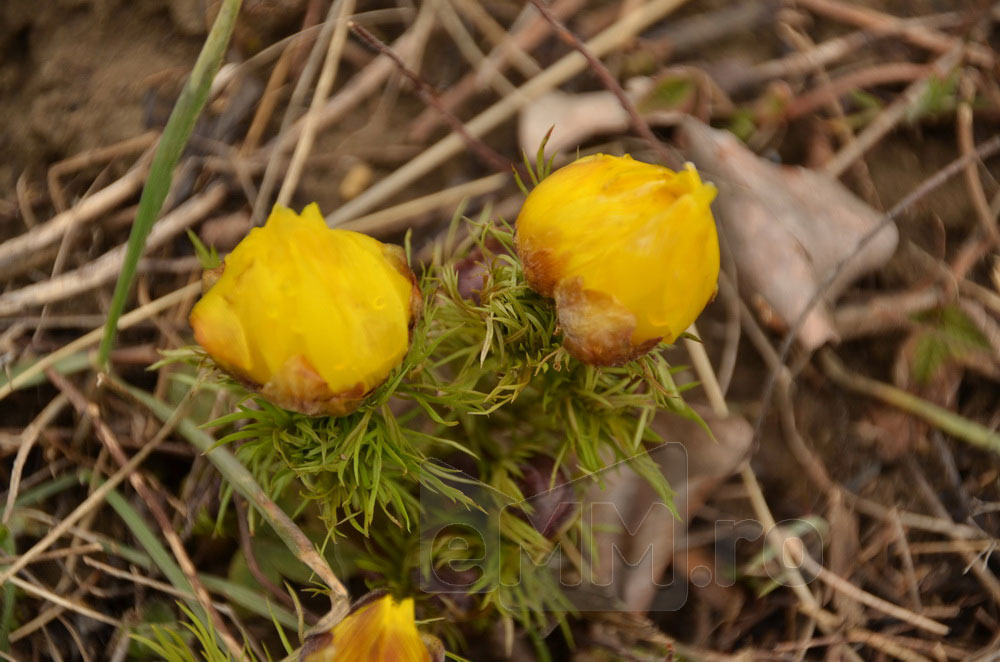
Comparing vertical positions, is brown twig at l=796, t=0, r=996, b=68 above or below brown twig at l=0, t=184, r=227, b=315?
above

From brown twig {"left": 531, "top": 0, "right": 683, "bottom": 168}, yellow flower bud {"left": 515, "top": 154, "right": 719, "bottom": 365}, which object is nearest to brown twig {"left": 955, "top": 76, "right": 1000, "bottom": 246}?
brown twig {"left": 531, "top": 0, "right": 683, "bottom": 168}

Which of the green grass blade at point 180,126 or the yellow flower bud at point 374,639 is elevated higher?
the green grass blade at point 180,126

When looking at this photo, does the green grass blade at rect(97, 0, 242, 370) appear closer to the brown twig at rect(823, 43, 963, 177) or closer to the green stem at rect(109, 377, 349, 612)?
the green stem at rect(109, 377, 349, 612)

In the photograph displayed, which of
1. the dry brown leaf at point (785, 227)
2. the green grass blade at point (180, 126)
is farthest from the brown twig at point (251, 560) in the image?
the dry brown leaf at point (785, 227)

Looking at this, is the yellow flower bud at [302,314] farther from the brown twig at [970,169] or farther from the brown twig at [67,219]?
the brown twig at [970,169]

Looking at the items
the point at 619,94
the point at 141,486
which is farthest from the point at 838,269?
the point at 141,486

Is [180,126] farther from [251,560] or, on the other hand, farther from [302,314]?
[251,560]
